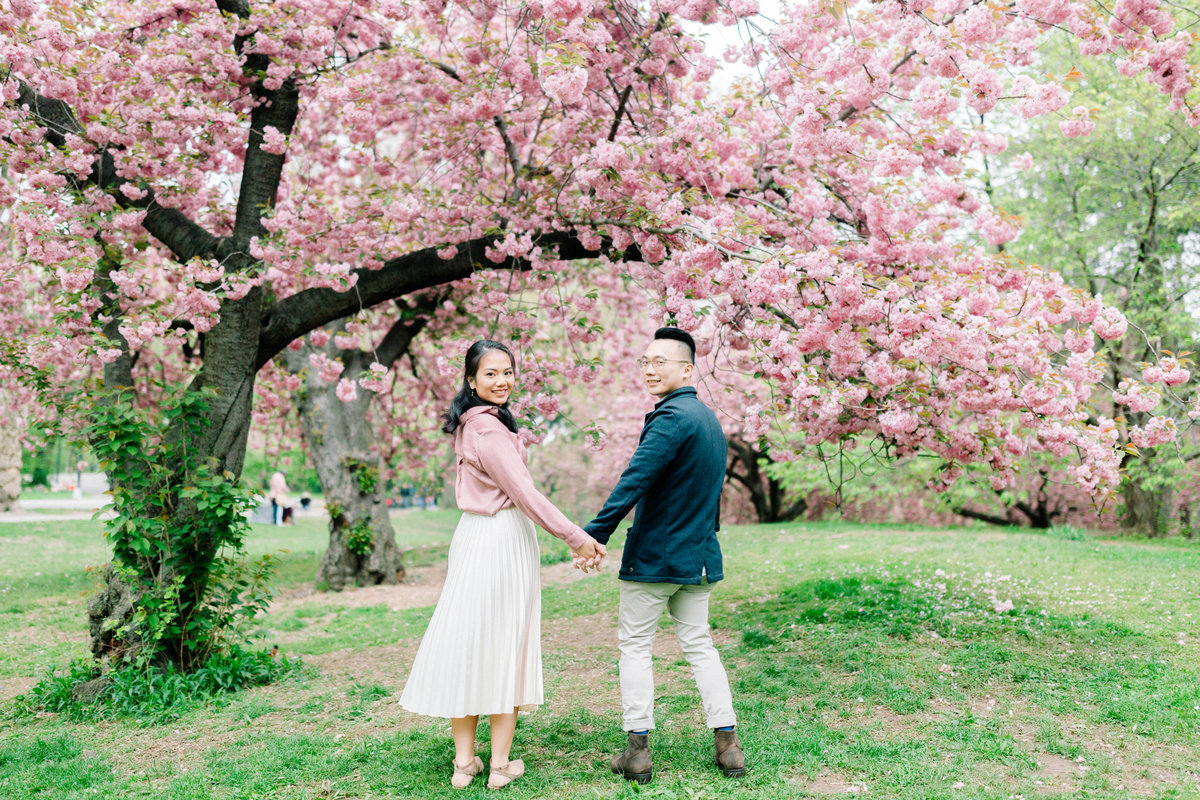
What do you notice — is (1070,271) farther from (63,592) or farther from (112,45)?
(63,592)

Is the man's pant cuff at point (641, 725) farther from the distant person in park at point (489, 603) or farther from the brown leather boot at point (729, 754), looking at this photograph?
the distant person in park at point (489, 603)

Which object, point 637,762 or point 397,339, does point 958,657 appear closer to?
point 637,762

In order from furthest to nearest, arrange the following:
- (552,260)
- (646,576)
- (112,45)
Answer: (552,260), (112,45), (646,576)

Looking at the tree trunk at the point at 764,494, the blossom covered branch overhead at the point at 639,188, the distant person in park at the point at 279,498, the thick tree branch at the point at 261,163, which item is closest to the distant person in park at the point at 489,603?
the blossom covered branch overhead at the point at 639,188

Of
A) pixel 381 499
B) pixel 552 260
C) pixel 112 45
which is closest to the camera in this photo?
pixel 112 45

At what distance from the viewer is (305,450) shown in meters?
12.2

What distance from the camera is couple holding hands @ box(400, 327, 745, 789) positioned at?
10.4 feet

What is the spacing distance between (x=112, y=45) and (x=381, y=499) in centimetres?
632

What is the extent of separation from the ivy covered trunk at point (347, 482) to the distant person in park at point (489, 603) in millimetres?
7211

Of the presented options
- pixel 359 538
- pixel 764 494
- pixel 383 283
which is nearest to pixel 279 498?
pixel 359 538

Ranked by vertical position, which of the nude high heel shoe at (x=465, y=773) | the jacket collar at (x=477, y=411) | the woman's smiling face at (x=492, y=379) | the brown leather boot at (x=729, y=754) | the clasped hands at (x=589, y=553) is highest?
the woman's smiling face at (x=492, y=379)

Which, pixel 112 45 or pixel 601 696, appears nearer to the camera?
pixel 601 696

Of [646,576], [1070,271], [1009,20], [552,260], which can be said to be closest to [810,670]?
[646,576]

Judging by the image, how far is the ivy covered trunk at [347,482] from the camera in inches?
398
